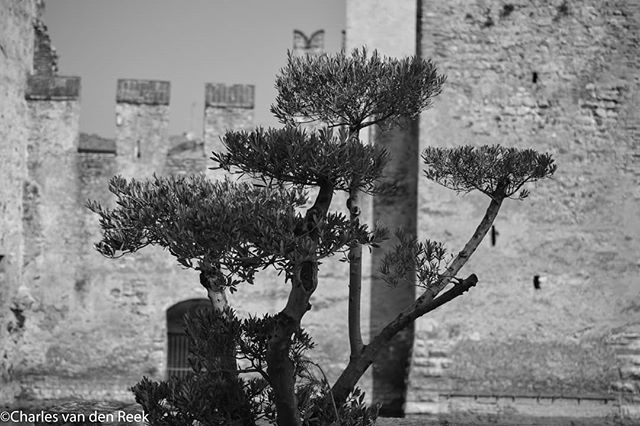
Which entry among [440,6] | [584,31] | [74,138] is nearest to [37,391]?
[74,138]

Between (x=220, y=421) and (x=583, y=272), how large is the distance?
245 inches

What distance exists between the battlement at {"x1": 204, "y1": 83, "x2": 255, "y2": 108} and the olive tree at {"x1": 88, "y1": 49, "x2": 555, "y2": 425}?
18.3ft

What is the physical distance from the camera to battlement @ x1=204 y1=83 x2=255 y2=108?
11055mm

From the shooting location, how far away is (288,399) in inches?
192

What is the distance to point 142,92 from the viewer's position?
36.5ft

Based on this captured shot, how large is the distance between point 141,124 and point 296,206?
21.5ft

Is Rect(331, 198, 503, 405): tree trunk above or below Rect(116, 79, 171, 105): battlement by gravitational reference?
below

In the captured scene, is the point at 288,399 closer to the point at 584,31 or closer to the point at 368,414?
the point at 368,414

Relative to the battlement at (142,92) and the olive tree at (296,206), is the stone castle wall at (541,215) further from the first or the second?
the olive tree at (296,206)

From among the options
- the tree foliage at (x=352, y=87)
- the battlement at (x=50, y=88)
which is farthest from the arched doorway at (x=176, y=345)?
the tree foliage at (x=352, y=87)

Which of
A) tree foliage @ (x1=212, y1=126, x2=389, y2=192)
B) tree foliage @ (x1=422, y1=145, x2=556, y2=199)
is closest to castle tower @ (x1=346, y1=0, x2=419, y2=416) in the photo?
tree foliage @ (x1=422, y1=145, x2=556, y2=199)

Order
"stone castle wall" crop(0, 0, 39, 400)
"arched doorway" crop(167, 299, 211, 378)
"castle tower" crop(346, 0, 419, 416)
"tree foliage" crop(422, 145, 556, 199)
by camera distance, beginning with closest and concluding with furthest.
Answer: "tree foliage" crop(422, 145, 556, 199) → "stone castle wall" crop(0, 0, 39, 400) → "castle tower" crop(346, 0, 419, 416) → "arched doorway" crop(167, 299, 211, 378)

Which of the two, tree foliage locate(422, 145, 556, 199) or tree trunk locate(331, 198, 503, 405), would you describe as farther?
tree foliage locate(422, 145, 556, 199)

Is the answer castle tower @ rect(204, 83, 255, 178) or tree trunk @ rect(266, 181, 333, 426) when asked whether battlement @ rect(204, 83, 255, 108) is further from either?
tree trunk @ rect(266, 181, 333, 426)
